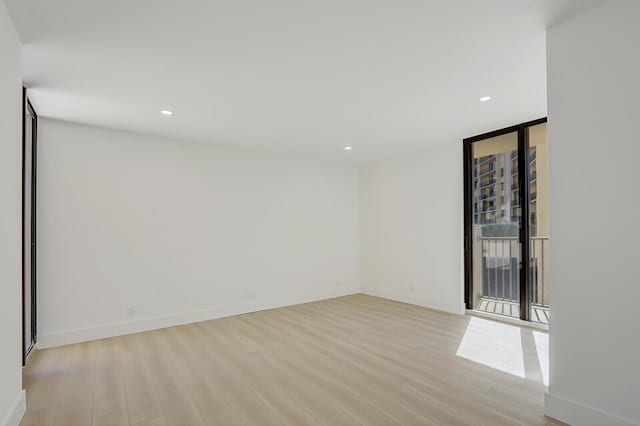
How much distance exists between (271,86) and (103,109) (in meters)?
2.01

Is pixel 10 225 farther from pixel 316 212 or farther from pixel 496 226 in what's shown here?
pixel 496 226

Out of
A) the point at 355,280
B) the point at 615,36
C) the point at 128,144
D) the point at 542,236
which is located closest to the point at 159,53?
the point at 128,144

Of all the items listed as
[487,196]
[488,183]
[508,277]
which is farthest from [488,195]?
[508,277]

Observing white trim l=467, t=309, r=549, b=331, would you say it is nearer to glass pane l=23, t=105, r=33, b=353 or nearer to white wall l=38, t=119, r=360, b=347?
white wall l=38, t=119, r=360, b=347

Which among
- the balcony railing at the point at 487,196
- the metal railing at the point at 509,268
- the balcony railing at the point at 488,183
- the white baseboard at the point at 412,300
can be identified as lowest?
the white baseboard at the point at 412,300

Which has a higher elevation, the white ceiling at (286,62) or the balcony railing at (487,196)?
the white ceiling at (286,62)

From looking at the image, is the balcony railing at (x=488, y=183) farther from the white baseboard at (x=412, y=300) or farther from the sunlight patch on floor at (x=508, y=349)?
the sunlight patch on floor at (x=508, y=349)

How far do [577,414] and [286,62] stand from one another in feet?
10.6

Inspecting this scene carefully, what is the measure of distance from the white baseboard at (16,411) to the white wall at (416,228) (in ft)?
16.5

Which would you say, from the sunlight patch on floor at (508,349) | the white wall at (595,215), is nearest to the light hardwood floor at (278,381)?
the sunlight patch on floor at (508,349)

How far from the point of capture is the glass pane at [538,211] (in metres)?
4.25

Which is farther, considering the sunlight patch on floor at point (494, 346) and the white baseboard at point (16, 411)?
the sunlight patch on floor at point (494, 346)

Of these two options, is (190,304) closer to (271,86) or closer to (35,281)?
(35,281)

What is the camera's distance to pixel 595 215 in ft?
6.60
